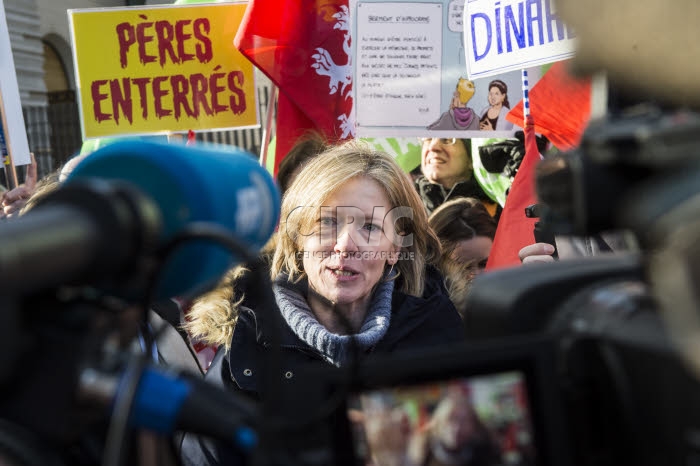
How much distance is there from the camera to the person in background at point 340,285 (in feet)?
7.59

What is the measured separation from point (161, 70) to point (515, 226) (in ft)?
7.20

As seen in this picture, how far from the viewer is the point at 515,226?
11.6ft

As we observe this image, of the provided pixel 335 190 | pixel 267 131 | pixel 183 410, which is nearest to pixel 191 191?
pixel 183 410

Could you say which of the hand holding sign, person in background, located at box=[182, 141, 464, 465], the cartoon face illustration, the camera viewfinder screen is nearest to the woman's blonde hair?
person in background, located at box=[182, 141, 464, 465]

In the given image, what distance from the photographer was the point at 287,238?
102 inches

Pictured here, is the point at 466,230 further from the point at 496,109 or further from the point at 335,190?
the point at 335,190

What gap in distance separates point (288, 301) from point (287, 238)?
243 mm

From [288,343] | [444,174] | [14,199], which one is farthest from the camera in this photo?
[444,174]

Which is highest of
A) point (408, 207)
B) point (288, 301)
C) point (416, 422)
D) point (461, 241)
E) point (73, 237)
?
point (73, 237)

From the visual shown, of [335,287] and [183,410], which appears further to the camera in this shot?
[335,287]

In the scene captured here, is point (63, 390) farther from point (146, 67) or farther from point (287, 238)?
point (146, 67)

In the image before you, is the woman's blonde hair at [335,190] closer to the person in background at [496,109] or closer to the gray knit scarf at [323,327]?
the gray knit scarf at [323,327]

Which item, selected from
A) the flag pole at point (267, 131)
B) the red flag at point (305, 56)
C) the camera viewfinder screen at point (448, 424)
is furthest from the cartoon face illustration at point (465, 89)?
the camera viewfinder screen at point (448, 424)

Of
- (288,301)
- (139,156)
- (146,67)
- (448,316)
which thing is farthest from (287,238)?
(146,67)
